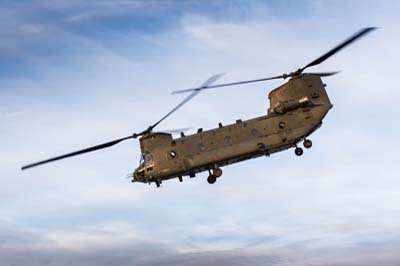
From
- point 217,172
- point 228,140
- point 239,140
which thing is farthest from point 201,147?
point 239,140

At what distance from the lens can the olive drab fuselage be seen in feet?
194

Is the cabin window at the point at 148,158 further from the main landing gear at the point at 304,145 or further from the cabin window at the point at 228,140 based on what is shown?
the main landing gear at the point at 304,145

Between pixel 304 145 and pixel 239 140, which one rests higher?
pixel 239 140

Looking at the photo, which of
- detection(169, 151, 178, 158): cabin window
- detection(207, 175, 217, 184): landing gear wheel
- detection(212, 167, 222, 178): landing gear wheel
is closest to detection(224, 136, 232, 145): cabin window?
detection(212, 167, 222, 178): landing gear wheel

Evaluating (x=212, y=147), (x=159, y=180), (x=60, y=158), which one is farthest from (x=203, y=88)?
(x=60, y=158)

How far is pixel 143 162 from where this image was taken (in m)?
60.6

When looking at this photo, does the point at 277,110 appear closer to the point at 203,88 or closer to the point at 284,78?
the point at 284,78

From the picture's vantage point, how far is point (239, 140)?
59.2 meters

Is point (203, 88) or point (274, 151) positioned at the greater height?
point (203, 88)

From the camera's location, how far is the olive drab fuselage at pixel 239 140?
5900 centimetres

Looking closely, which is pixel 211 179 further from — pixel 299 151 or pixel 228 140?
pixel 299 151

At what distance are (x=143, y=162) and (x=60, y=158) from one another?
8263 mm

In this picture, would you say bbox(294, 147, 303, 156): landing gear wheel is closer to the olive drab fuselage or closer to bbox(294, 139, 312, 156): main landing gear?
bbox(294, 139, 312, 156): main landing gear

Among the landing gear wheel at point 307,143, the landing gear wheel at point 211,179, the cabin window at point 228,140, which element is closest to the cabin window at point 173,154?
the landing gear wheel at point 211,179
